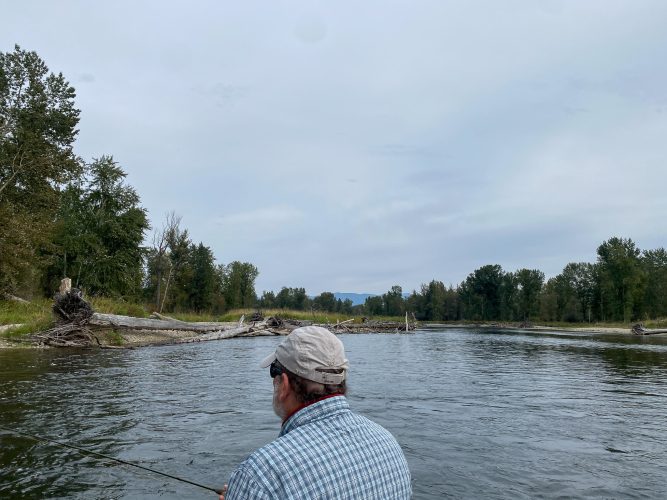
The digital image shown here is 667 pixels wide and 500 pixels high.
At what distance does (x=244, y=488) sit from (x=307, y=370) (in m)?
0.54

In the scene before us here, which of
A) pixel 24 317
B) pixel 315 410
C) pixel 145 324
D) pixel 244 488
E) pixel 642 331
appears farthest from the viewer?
pixel 642 331

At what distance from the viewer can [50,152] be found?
2806 cm

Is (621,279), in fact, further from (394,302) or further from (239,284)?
(394,302)

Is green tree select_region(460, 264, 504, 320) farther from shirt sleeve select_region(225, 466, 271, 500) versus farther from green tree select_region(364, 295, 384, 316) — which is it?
shirt sleeve select_region(225, 466, 271, 500)

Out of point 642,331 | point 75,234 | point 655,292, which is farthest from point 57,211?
point 655,292

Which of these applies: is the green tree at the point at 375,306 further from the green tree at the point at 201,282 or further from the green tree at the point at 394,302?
the green tree at the point at 201,282

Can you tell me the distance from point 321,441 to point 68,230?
142 feet

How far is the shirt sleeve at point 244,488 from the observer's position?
5.74ft

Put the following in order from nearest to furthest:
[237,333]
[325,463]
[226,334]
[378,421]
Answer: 1. [325,463]
2. [378,421]
3. [226,334]
4. [237,333]

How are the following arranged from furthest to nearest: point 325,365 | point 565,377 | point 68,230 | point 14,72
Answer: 1. point 68,230
2. point 14,72
3. point 565,377
4. point 325,365

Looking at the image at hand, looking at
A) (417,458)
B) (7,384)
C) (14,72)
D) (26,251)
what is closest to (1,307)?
(26,251)

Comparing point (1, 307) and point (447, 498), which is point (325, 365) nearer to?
point (447, 498)

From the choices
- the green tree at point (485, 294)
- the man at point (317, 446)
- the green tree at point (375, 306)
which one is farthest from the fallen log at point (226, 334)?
the green tree at point (375, 306)

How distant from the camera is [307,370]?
2.14 metres
